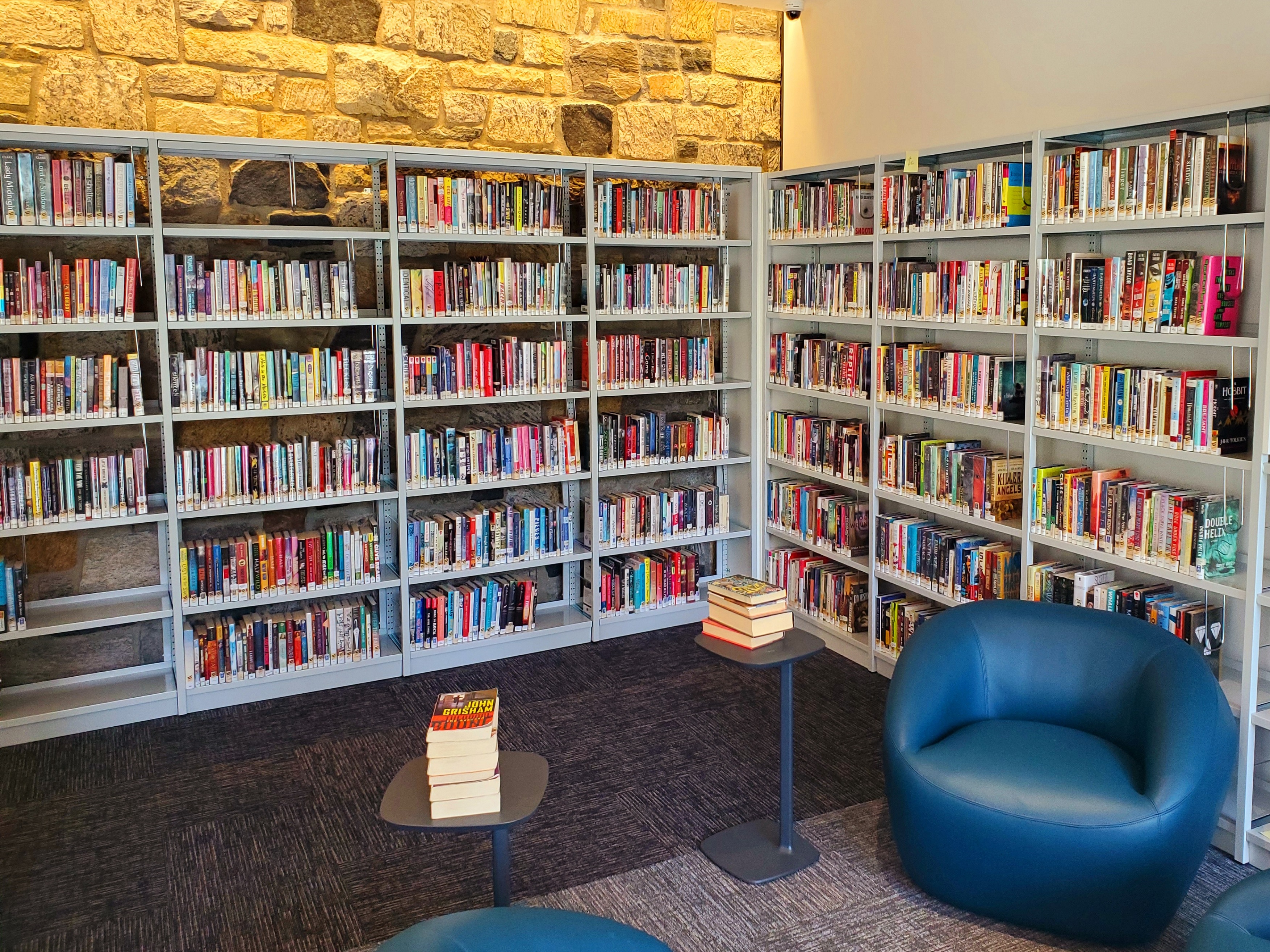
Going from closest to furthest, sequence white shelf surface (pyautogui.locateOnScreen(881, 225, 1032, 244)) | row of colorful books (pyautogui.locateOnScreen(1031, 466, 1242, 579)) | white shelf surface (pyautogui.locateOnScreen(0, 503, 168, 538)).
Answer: row of colorful books (pyautogui.locateOnScreen(1031, 466, 1242, 579))
white shelf surface (pyautogui.locateOnScreen(881, 225, 1032, 244))
white shelf surface (pyautogui.locateOnScreen(0, 503, 168, 538))

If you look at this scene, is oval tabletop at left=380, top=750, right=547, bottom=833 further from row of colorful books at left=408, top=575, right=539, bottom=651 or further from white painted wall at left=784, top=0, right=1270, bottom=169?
white painted wall at left=784, top=0, right=1270, bottom=169

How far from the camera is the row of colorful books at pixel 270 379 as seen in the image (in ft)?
14.0

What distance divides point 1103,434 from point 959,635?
879mm

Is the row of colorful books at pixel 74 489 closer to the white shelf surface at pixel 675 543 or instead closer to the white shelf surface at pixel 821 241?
the white shelf surface at pixel 675 543

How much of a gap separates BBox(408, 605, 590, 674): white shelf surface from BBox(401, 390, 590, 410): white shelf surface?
37.6 inches

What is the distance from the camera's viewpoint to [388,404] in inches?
180

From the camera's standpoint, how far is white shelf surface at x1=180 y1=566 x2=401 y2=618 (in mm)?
4379

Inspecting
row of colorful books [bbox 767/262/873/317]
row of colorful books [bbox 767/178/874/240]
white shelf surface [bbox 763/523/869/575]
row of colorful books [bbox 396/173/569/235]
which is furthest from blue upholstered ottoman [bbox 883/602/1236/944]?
row of colorful books [bbox 396/173/569/235]

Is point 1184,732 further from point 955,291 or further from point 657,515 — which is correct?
point 657,515

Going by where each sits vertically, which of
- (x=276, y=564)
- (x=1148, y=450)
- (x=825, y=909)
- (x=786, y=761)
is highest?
(x=1148, y=450)

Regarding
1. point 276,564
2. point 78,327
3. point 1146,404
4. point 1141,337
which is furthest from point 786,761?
point 78,327

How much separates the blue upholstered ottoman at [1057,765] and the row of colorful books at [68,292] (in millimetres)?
3144

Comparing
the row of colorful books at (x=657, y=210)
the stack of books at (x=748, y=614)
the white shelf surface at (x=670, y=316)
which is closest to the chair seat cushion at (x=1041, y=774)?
the stack of books at (x=748, y=614)

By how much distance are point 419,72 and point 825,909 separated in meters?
3.83
